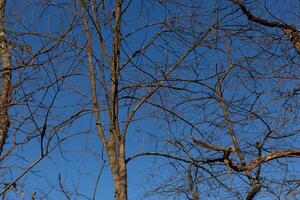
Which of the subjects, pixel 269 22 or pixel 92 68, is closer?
pixel 92 68

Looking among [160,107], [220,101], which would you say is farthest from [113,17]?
[220,101]

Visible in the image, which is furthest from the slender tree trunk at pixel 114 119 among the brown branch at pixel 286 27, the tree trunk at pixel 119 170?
the brown branch at pixel 286 27

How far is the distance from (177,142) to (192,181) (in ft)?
1.46

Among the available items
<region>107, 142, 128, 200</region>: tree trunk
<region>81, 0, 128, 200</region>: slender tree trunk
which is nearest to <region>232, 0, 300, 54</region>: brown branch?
<region>81, 0, 128, 200</region>: slender tree trunk

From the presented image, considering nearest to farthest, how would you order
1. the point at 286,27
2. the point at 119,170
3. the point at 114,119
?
the point at 119,170
the point at 114,119
the point at 286,27

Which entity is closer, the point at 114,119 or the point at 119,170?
the point at 119,170

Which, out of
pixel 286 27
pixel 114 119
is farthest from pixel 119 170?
pixel 286 27

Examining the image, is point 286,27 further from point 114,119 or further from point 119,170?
point 119,170

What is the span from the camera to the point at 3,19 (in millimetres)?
5188

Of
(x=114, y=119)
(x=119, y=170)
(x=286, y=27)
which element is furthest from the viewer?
(x=286, y=27)

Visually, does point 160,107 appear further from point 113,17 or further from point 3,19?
point 3,19

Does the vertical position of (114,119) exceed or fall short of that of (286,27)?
it falls short

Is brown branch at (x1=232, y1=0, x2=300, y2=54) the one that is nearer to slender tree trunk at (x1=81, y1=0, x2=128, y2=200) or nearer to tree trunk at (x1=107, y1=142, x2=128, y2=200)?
slender tree trunk at (x1=81, y1=0, x2=128, y2=200)

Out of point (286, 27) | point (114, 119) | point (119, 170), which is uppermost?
point (286, 27)
